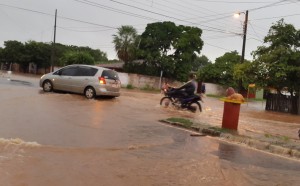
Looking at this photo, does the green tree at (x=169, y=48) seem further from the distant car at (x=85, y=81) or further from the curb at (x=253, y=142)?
the curb at (x=253, y=142)

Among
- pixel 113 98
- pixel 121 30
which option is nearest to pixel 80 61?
pixel 121 30

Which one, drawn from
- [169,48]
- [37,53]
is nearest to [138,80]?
[169,48]

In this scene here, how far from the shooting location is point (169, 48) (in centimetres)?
5216

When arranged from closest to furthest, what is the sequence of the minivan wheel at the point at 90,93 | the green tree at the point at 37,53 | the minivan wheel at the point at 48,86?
the minivan wheel at the point at 90,93
the minivan wheel at the point at 48,86
the green tree at the point at 37,53

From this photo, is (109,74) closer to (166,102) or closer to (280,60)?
(166,102)

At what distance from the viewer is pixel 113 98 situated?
2009 cm

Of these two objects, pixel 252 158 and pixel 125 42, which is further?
pixel 125 42

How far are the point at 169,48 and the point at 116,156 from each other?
45023mm

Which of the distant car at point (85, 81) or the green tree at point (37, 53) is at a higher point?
the green tree at point (37, 53)

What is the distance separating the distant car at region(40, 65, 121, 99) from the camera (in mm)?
18859

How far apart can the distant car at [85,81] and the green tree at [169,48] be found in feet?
102

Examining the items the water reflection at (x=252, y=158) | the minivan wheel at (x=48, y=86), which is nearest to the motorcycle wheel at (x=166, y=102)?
the minivan wheel at (x=48, y=86)

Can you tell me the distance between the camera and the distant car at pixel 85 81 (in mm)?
18859

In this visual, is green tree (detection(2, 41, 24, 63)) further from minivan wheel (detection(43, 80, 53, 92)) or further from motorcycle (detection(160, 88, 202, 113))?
motorcycle (detection(160, 88, 202, 113))
